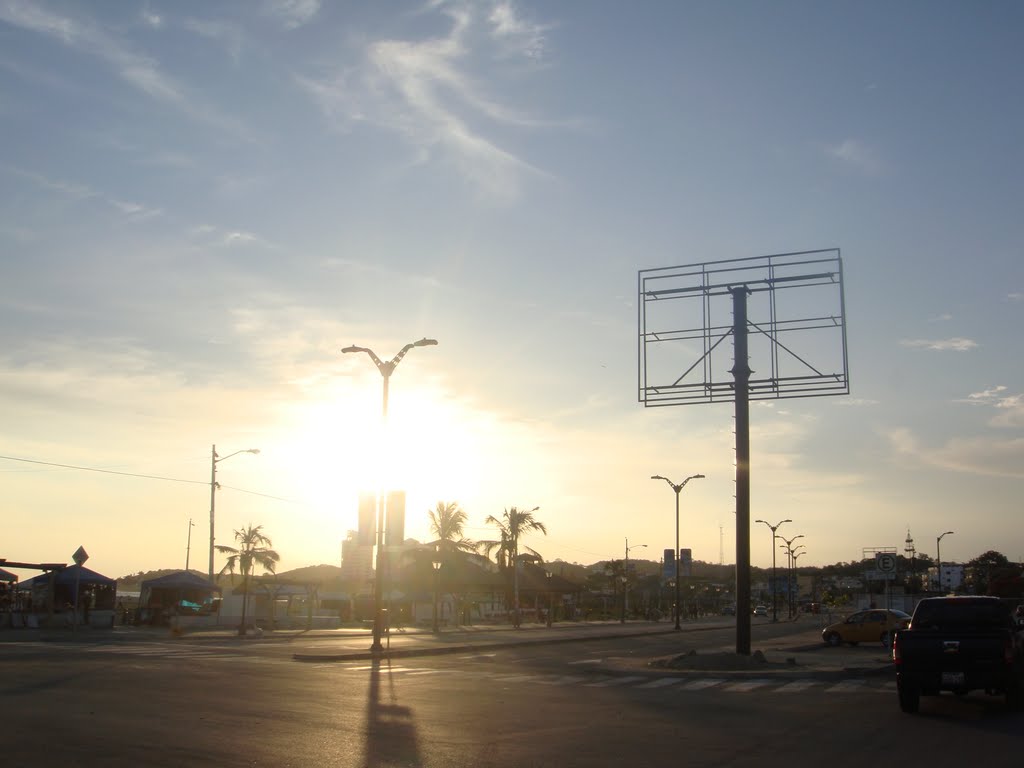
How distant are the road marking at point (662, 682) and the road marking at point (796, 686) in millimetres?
2497

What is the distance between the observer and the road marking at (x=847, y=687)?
19969 millimetres

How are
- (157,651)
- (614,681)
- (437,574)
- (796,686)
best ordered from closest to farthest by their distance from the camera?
1. (796,686)
2. (614,681)
3. (157,651)
4. (437,574)

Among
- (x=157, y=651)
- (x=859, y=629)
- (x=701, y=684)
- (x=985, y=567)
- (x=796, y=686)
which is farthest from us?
(x=985, y=567)

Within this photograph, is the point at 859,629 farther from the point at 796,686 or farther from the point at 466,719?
the point at 466,719

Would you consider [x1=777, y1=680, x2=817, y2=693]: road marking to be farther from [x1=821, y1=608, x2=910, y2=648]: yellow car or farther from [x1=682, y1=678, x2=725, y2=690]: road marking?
[x1=821, y1=608, x2=910, y2=648]: yellow car

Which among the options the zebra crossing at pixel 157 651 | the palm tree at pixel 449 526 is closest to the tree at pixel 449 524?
the palm tree at pixel 449 526

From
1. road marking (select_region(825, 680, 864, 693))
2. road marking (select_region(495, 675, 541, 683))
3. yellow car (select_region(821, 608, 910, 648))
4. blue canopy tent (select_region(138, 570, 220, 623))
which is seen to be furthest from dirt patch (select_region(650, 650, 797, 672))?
blue canopy tent (select_region(138, 570, 220, 623))

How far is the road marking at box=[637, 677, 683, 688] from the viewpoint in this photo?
21.3m

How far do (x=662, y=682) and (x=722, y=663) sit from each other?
367 cm

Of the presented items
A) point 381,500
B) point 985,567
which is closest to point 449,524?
point 381,500

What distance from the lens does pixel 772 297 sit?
95.1 ft

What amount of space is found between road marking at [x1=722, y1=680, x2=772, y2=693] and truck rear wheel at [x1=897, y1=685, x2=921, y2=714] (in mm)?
4783

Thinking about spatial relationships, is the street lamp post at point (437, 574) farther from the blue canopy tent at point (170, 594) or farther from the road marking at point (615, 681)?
the road marking at point (615, 681)

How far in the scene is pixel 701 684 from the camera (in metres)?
21.8
